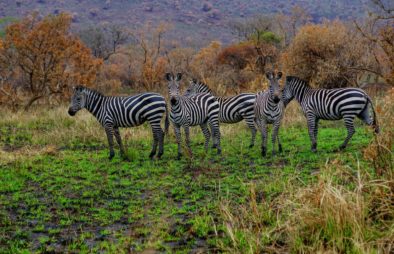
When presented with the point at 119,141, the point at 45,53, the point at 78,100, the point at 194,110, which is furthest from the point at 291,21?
the point at 119,141

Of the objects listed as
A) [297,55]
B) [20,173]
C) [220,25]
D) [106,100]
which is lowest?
[20,173]

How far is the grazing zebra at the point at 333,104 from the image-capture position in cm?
1031

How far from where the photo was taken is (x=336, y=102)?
10.5m

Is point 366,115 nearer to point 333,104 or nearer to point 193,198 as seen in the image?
point 333,104

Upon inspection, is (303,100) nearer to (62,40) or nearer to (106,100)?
(106,100)

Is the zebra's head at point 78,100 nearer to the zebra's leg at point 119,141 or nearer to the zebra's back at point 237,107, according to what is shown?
the zebra's leg at point 119,141

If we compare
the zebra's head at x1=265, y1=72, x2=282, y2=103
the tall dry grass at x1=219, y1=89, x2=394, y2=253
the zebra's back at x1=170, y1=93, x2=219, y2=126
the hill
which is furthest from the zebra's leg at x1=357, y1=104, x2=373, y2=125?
the hill

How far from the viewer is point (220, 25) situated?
75.6 meters

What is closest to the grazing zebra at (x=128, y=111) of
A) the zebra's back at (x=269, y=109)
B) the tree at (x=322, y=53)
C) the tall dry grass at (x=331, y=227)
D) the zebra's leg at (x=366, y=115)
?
the zebra's back at (x=269, y=109)

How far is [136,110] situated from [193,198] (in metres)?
4.01

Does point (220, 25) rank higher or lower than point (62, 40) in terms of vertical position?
higher

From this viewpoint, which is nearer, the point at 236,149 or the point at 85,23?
the point at 236,149

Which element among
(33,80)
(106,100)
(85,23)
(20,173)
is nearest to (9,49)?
(33,80)

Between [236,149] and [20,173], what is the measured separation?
17.9ft
